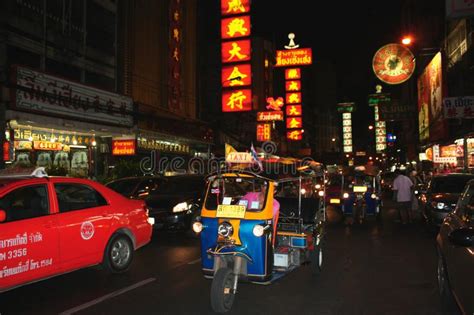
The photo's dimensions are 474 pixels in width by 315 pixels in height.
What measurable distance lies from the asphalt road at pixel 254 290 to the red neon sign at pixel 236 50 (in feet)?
62.3

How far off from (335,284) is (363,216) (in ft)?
26.9

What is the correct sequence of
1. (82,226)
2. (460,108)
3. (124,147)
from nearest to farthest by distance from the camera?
(82,226) < (460,108) < (124,147)

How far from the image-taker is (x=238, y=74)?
26812mm

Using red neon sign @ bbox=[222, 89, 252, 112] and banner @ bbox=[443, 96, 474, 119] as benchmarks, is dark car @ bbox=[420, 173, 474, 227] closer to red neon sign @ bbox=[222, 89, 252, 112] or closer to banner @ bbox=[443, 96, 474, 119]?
banner @ bbox=[443, 96, 474, 119]

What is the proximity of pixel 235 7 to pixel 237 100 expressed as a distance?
553cm

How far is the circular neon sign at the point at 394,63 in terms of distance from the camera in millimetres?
19781

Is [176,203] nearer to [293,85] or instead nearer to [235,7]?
[235,7]

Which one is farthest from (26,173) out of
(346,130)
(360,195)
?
(346,130)

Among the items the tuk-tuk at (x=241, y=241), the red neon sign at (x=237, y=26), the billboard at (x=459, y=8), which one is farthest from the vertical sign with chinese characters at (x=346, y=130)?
the tuk-tuk at (x=241, y=241)

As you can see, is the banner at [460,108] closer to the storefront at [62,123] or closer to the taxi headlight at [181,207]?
the taxi headlight at [181,207]

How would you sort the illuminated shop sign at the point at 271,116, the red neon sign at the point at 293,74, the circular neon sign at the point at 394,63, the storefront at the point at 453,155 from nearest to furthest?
1. the circular neon sign at the point at 394,63
2. the storefront at the point at 453,155
3. the illuminated shop sign at the point at 271,116
4. the red neon sign at the point at 293,74

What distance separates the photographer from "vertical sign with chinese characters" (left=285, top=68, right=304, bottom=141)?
4338cm

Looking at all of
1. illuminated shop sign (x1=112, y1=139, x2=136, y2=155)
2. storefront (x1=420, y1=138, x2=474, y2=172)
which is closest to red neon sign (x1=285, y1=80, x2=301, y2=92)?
storefront (x1=420, y1=138, x2=474, y2=172)

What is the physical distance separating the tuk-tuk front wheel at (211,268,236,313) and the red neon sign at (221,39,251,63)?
22.4 m
